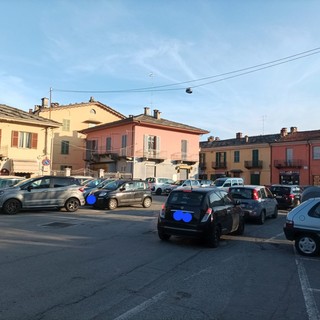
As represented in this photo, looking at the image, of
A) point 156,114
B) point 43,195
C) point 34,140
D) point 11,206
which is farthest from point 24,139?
point 156,114

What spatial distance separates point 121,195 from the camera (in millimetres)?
19312

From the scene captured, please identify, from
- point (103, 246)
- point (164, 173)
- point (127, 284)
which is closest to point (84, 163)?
point (164, 173)

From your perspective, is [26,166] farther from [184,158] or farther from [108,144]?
[184,158]

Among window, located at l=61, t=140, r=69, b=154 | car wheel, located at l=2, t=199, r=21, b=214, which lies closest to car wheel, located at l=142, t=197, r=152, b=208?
car wheel, located at l=2, t=199, r=21, b=214

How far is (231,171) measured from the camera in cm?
5872

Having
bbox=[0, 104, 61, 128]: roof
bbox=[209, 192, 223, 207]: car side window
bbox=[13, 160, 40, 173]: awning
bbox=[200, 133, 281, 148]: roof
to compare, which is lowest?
bbox=[209, 192, 223, 207]: car side window

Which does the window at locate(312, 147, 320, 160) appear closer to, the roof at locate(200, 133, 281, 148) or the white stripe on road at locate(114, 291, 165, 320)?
the roof at locate(200, 133, 281, 148)

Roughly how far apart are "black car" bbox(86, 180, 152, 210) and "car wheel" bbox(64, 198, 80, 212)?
48.4 inches

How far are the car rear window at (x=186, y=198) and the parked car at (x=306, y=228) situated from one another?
2.26 meters

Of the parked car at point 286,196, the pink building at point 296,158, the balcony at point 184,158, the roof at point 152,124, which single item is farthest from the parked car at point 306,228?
the pink building at point 296,158

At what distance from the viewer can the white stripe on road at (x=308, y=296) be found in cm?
495

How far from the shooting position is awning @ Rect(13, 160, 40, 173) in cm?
3284

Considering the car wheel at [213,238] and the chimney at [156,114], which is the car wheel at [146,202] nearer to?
the car wheel at [213,238]

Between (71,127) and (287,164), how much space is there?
29699 millimetres
